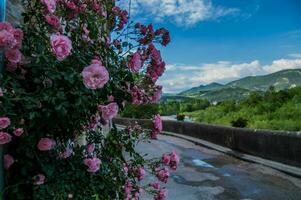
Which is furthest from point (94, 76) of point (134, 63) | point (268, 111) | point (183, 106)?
point (183, 106)

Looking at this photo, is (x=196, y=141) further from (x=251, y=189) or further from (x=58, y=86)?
(x=58, y=86)

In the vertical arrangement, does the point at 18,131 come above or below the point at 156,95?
below

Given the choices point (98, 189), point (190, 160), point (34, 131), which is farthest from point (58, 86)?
point (190, 160)

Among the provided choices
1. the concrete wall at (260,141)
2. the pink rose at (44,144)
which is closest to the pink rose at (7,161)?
the pink rose at (44,144)

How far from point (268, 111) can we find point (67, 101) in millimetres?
20393

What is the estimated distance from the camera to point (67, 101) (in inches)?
118

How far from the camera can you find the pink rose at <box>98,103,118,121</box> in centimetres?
340

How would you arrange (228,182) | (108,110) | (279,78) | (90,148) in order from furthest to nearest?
(279,78) < (228,182) < (90,148) < (108,110)

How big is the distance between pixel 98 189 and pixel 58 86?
93cm

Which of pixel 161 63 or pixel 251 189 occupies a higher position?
pixel 161 63

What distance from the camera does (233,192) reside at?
8906mm

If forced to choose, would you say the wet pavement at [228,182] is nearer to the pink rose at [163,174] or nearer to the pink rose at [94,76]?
the pink rose at [163,174]

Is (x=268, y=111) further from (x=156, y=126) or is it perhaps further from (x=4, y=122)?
(x=4, y=122)

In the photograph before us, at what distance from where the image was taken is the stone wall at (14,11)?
380 cm
